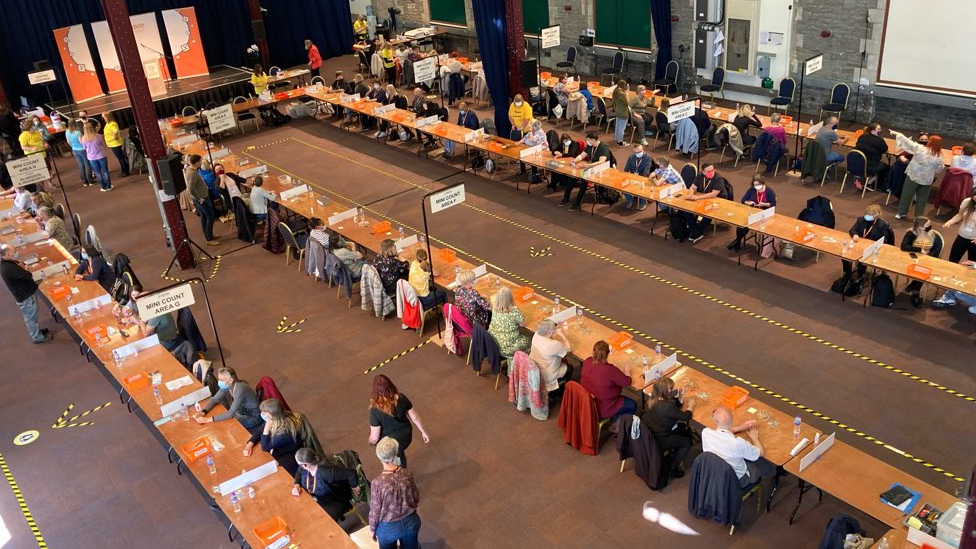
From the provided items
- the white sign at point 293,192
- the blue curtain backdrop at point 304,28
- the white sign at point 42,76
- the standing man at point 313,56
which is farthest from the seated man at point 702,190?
the blue curtain backdrop at point 304,28

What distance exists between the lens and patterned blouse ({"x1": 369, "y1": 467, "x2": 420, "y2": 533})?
6.10 meters

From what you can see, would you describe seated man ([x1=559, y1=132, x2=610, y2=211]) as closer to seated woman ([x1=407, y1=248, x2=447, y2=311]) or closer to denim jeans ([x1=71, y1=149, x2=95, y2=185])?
seated woman ([x1=407, y1=248, x2=447, y2=311])

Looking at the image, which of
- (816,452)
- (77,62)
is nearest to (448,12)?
(77,62)

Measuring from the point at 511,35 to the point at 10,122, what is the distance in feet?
40.4

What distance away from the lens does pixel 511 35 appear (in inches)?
614

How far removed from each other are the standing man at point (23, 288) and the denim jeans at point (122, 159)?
6.22 meters

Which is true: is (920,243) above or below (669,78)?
below

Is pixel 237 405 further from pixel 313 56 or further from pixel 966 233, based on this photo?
pixel 313 56

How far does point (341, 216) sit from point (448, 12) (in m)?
14.5

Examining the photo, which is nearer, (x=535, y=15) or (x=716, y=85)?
(x=716, y=85)

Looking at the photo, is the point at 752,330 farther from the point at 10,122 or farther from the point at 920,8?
the point at 10,122

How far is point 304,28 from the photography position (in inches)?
1019

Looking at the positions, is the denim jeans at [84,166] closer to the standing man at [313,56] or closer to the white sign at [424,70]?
the white sign at [424,70]

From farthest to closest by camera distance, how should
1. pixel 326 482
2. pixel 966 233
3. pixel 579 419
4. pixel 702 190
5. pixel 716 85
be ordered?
pixel 716 85 → pixel 702 190 → pixel 966 233 → pixel 579 419 → pixel 326 482
